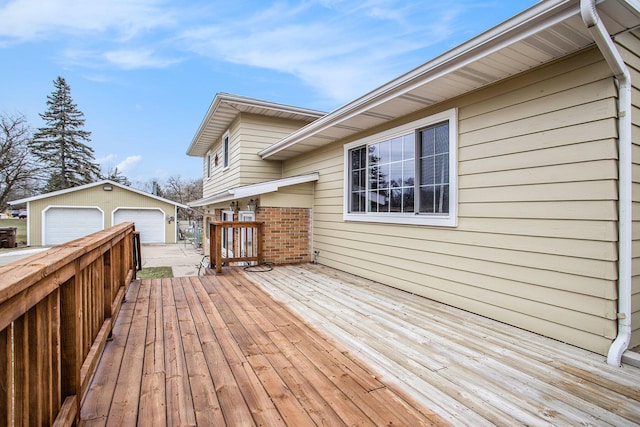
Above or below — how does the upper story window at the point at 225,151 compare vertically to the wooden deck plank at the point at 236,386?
above

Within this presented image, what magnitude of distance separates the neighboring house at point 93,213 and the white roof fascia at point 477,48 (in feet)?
54.8

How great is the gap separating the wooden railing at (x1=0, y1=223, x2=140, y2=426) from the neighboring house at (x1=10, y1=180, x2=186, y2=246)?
17.8 m

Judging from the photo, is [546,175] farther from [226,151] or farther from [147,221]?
[147,221]

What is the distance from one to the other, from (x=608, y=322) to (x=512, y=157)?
1643mm

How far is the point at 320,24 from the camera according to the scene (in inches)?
428

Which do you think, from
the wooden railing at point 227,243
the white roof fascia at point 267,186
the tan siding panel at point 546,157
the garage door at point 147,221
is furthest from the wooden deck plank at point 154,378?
the garage door at point 147,221

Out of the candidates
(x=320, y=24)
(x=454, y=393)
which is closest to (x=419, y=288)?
(x=454, y=393)

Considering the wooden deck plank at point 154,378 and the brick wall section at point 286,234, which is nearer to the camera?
the wooden deck plank at point 154,378

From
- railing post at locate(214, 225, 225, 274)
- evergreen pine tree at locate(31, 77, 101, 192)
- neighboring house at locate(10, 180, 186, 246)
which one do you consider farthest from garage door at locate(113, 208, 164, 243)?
railing post at locate(214, 225, 225, 274)

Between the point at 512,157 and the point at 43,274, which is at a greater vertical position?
the point at 512,157

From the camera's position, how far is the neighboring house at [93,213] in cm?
1584

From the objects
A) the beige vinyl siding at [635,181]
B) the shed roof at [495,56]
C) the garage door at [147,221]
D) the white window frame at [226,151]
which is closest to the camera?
the shed roof at [495,56]

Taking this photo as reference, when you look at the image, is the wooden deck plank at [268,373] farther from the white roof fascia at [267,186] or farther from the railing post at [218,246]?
the white roof fascia at [267,186]

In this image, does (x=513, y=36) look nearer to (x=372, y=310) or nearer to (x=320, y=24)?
(x=372, y=310)
